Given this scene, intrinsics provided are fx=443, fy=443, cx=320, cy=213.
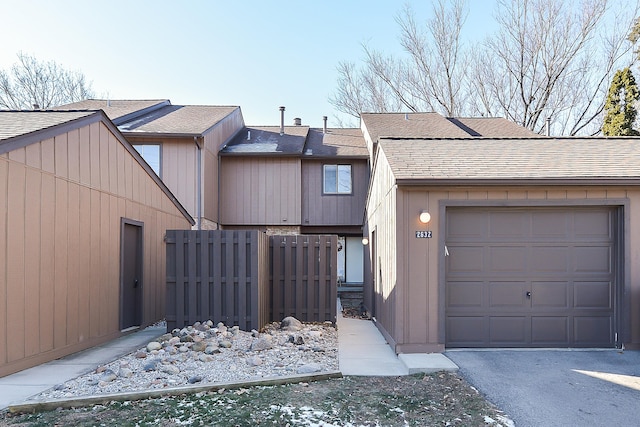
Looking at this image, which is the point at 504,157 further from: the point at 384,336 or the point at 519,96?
the point at 519,96

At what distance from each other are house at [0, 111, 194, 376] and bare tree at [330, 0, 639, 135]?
16.2 metres

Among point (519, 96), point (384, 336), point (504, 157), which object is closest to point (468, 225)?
point (504, 157)

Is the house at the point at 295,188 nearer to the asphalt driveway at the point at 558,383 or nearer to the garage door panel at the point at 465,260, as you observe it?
the garage door panel at the point at 465,260

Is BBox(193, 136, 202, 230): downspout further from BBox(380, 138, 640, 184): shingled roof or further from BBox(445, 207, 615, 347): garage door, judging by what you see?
BBox(445, 207, 615, 347): garage door

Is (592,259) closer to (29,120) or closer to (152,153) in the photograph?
(29,120)

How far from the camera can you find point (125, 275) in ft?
26.3

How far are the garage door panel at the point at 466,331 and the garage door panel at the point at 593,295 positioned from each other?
1.39m

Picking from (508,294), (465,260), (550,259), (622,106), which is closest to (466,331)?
(508,294)

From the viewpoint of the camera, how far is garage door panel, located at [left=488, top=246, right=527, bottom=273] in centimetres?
619

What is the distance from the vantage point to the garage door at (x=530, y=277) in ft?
20.1

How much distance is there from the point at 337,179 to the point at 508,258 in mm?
8561

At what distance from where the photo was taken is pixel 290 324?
26.0 ft

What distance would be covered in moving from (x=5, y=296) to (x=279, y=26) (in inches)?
544

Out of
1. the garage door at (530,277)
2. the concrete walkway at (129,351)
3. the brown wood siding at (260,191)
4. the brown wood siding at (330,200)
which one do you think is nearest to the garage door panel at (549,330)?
the garage door at (530,277)
